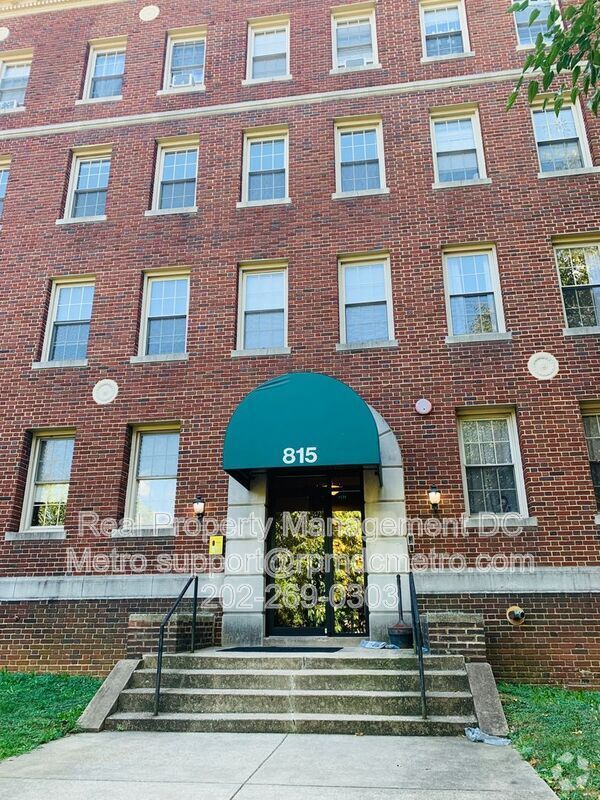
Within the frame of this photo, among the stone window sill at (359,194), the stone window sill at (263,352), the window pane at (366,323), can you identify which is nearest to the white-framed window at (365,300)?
the window pane at (366,323)

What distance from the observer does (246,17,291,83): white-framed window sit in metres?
13.5

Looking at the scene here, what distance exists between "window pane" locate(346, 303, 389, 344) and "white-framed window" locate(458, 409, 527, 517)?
2.20 meters

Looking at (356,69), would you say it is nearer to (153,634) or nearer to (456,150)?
(456,150)

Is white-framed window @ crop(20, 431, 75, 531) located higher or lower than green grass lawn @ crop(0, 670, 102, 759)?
higher

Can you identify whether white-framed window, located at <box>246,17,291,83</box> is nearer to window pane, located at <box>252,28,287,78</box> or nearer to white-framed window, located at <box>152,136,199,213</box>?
window pane, located at <box>252,28,287,78</box>

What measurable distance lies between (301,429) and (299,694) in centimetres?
368

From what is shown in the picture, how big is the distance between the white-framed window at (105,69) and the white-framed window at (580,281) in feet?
34.6

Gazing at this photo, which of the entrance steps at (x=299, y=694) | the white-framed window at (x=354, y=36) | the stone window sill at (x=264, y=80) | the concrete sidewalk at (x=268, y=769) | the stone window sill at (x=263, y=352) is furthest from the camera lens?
the white-framed window at (x=354, y=36)

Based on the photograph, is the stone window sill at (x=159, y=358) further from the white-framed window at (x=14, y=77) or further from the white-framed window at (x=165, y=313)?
the white-framed window at (x=14, y=77)

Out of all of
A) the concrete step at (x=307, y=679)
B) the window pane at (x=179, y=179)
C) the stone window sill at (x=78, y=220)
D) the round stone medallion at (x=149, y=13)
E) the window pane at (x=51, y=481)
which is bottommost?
the concrete step at (x=307, y=679)

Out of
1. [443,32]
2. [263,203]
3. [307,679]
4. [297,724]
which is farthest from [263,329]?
[443,32]

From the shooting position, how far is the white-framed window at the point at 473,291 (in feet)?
35.4

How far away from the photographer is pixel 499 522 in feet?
31.3

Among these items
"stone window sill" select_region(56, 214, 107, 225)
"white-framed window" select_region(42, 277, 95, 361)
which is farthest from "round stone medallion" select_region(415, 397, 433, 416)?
"stone window sill" select_region(56, 214, 107, 225)
